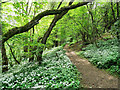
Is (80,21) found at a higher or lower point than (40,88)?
higher

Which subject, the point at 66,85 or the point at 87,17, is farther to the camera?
the point at 87,17

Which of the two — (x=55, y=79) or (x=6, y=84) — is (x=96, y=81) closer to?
(x=55, y=79)

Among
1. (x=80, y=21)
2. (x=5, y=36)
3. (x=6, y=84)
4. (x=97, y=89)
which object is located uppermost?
(x=80, y=21)

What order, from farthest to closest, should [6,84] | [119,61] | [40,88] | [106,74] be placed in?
1. [119,61]
2. [106,74]
3. [6,84]
4. [40,88]

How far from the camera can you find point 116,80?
16.0 feet

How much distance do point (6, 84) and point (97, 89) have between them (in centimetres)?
563

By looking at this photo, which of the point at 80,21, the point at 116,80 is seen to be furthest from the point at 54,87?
the point at 80,21

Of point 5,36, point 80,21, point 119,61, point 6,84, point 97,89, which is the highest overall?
point 80,21

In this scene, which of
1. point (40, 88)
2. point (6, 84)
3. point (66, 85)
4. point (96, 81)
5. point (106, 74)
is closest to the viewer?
point (40, 88)

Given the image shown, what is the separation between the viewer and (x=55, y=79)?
4.63 m

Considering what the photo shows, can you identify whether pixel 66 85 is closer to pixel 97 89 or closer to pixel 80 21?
pixel 97 89

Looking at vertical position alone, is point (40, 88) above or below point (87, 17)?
below

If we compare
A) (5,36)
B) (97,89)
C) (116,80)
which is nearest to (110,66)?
(116,80)

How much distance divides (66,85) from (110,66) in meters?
4.69
